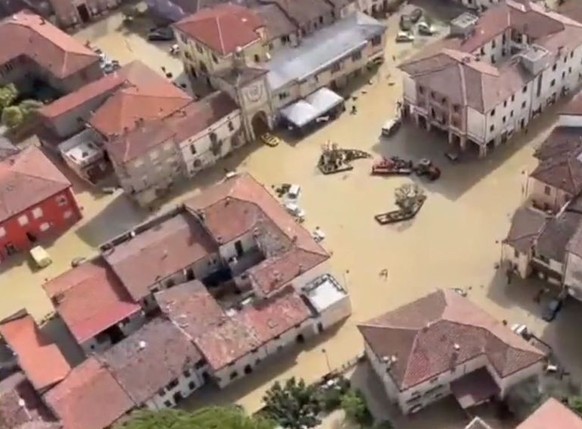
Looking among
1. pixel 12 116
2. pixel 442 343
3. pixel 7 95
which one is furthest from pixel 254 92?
pixel 442 343

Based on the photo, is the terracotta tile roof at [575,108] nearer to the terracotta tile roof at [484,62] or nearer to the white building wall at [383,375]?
the terracotta tile roof at [484,62]

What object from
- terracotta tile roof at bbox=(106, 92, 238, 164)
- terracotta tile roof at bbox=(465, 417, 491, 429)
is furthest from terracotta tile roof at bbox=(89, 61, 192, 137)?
terracotta tile roof at bbox=(465, 417, 491, 429)

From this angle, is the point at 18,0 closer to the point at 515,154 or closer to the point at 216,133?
the point at 216,133

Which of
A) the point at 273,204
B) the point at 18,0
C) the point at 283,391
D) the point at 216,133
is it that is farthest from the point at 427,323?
the point at 18,0

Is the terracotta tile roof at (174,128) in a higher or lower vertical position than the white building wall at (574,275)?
higher

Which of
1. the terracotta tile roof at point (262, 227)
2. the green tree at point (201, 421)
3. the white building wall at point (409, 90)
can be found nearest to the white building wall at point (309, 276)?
the terracotta tile roof at point (262, 227)
